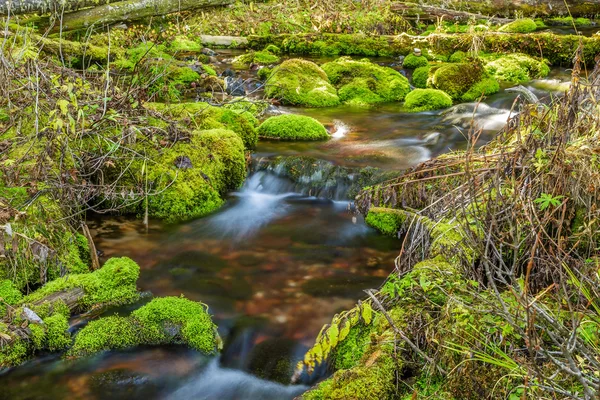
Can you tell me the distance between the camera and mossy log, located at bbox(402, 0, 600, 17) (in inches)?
806

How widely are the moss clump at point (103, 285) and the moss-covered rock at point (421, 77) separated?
8.79 m

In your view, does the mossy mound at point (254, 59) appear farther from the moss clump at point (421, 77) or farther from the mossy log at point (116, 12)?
the moss clump at point (421, 77)

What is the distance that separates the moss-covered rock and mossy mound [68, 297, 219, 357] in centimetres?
907

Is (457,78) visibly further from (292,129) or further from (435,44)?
(292,129)

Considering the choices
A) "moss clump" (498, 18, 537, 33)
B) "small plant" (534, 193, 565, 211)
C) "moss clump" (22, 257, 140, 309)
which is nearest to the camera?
"small plant" (534, 193, 565, 211)

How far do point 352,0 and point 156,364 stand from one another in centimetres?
1771

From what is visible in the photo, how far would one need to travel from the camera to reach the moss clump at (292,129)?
8617mm

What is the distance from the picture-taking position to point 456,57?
13844 millimetres

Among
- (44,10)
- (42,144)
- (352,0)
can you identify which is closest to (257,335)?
(42,144)

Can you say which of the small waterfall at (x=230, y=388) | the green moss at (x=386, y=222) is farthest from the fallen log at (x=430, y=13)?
the small waterfall at (x=230, y=388)

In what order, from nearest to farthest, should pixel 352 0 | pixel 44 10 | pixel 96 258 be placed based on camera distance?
pixel 96 258 → pixel 44 10 → pixel 352 0

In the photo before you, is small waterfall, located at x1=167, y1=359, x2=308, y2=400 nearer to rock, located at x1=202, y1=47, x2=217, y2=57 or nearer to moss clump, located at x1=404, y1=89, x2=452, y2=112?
moss clump, located at x1=404, y1=89, x2=452, y2=112

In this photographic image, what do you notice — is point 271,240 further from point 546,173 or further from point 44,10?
point 44,10

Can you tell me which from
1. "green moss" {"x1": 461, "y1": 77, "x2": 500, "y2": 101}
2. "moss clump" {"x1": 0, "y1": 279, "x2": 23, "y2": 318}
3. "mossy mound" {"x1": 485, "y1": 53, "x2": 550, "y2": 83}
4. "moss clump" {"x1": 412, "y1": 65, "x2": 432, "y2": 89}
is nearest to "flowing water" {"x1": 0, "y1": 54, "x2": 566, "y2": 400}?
"moss clump" {"x1": 0, "y1": 279, "x2": 23, "y2": 318}
